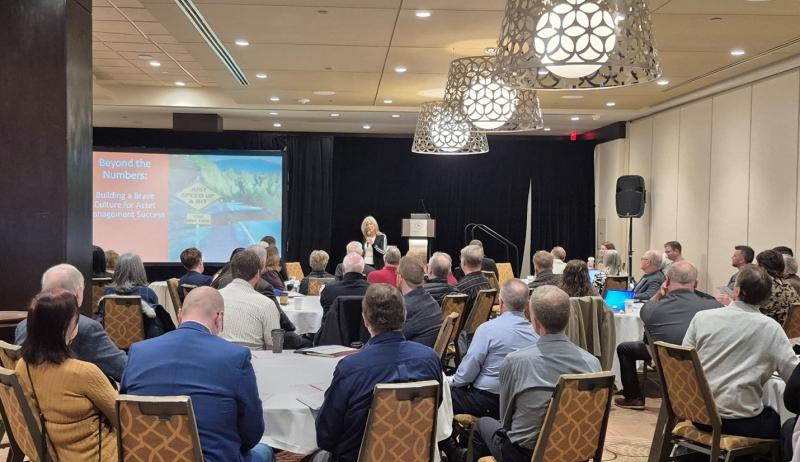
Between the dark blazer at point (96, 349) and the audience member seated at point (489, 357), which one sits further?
the audience member seated at point (489, 357)

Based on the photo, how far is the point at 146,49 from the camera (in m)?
10.3

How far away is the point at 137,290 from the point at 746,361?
15.5ft

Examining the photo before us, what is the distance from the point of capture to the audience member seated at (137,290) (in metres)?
6.85

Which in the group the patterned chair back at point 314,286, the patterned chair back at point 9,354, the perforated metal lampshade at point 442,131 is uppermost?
the perforated metal lampshade at point 442,131

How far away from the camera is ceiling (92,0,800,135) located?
7.30m

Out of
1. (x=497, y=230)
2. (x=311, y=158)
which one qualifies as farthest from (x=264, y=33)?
(x=497, y=230)

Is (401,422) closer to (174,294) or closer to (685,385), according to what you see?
(685,385)

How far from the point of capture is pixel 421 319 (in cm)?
557

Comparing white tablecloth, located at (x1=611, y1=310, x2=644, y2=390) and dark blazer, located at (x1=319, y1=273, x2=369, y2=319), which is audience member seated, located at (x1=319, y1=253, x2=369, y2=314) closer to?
dark blazer, located at (x1=319, y1=273, x2=369, y2=319)

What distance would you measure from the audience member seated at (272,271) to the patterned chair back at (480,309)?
198cm

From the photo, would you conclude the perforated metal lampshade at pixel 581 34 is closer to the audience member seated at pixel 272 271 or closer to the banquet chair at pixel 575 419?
the banquet chair at pixel 575 419

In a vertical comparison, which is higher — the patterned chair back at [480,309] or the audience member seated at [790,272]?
the audience member seated at [790,272]

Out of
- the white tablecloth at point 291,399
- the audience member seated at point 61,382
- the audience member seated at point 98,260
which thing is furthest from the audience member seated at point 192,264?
the audience member seated at point 61,382

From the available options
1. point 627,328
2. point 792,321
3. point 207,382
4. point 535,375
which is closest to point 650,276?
point 627,328
